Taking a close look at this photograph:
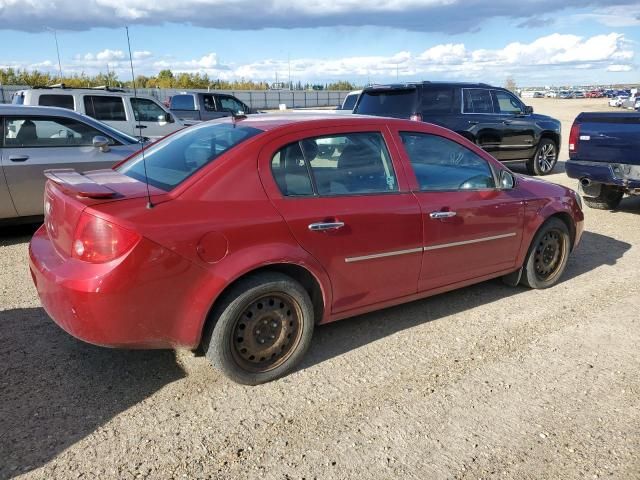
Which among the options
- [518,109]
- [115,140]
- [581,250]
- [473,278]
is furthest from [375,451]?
[518,109]

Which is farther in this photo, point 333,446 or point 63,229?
point 63,229

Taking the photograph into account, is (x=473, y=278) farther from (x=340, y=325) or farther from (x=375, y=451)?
(x=375, y=451)

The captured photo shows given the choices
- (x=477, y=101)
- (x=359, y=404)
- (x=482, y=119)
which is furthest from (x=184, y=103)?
(x=359, y=404)

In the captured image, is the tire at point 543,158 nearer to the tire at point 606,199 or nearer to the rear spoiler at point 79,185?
the tire at point 606,199

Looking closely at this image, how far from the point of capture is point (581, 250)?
250 inches

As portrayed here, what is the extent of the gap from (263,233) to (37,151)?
173 inches

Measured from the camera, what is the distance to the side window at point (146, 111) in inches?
465

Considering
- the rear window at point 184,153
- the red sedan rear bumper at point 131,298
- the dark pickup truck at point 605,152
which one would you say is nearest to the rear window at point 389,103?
the dark pickup truck at point 605,152

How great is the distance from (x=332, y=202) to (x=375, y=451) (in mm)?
1500

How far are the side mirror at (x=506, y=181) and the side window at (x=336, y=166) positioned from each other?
1197 mm

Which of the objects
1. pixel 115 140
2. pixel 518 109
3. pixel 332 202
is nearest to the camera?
pixel 332 202

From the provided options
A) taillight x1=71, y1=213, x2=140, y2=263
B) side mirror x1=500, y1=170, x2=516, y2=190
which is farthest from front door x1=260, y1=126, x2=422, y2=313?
side mirror x1=500, y1=170, x2=516, y2=190

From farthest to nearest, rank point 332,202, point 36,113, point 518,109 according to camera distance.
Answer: point 518,109
point 36,113
point 332,202

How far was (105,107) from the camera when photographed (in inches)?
444
